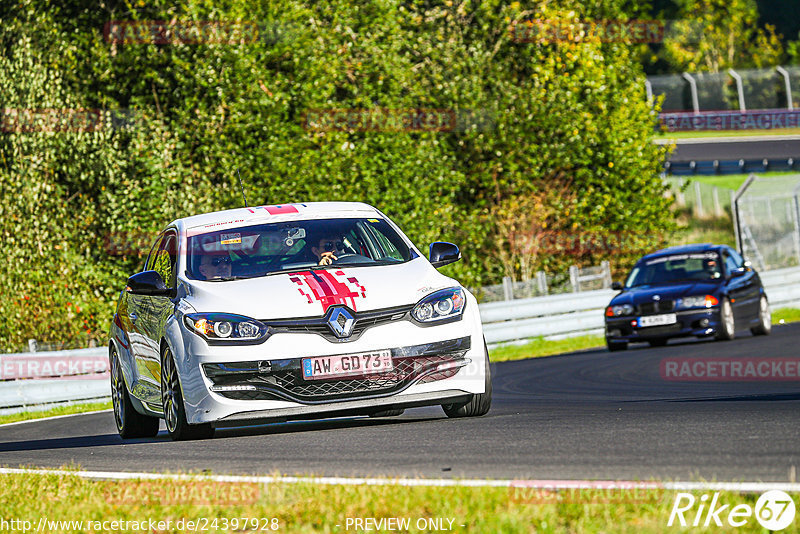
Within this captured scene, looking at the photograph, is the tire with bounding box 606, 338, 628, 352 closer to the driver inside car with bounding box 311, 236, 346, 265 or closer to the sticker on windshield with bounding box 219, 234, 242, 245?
the driver inside car with bounding box 311, 236, 346, 265

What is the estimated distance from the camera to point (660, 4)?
8438 cm

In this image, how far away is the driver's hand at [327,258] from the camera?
943 cm

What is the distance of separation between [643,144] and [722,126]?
35075mm

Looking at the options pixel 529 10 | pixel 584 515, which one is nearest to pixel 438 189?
pixel 529 10

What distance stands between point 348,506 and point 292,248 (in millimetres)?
4305

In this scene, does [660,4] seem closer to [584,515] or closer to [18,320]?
[18,320]

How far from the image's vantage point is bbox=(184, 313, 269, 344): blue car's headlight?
27.7 feet

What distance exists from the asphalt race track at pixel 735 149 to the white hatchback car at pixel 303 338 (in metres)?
52.1

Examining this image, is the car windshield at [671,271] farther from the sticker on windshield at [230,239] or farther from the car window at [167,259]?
the sticker on windshield at [230,239]

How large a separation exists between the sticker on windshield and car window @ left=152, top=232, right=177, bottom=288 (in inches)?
14.3

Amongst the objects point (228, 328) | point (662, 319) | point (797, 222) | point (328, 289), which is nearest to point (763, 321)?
point (662, 319)

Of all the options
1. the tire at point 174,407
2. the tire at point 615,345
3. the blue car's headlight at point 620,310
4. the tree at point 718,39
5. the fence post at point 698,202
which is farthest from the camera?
the tree at point 718,39

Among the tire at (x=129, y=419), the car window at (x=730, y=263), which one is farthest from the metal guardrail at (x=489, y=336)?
the tire at (x=129, y=419)

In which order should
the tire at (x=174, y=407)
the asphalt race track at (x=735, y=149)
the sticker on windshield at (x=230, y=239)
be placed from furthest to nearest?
the asphalt race track at (x=735, y=149) → the sticker on windshield at (x=230, y=239) → the tire at (x=174, y=407)
